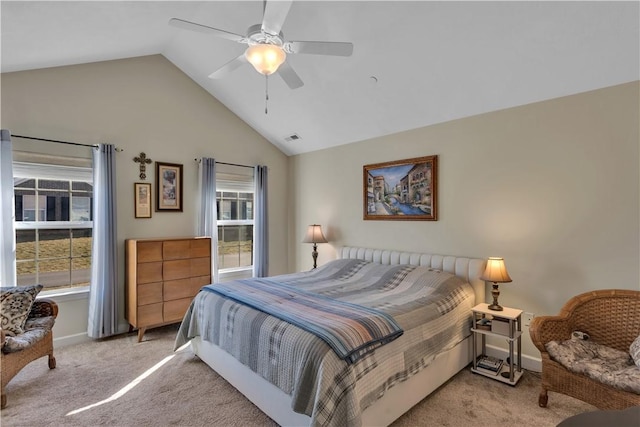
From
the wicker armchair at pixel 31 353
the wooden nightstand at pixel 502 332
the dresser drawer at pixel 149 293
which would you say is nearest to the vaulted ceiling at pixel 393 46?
the wooden nightstand at pixel 502 332

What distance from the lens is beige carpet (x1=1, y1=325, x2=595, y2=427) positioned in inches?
87.6

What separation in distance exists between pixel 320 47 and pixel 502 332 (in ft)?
9.01

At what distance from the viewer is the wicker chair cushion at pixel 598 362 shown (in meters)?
1.93

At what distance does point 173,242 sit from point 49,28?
7.46 feet

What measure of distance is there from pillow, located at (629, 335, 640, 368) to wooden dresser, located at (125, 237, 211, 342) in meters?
4.08

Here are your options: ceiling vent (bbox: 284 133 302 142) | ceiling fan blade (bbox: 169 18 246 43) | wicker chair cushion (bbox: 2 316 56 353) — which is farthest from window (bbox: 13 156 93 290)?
ceiling vent (bbox: 284 133 302 142)

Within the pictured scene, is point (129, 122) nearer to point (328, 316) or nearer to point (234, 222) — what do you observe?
point (234, 222)

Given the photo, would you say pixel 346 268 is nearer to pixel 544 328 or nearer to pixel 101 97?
pixel 544 328

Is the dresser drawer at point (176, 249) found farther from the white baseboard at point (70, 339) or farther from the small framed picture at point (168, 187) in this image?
the white baseboard at point (70, 339)

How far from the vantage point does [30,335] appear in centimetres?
259

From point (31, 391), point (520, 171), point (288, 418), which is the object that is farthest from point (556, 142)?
point (31, 391)

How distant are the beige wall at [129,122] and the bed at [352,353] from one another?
1.63 metres

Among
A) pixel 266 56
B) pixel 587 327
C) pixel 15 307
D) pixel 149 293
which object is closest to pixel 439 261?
pixel 587 327

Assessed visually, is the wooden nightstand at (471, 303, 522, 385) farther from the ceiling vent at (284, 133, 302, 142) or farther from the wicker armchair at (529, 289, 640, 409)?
the ceiling vent at (284, 133, 302, 142)
